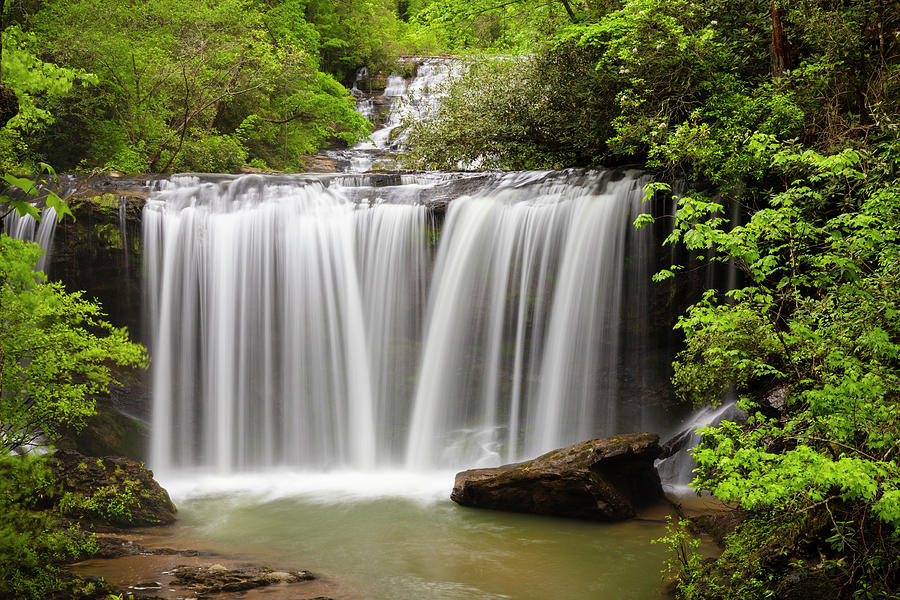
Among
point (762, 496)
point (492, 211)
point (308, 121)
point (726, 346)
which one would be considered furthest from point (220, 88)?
point (762, 496)

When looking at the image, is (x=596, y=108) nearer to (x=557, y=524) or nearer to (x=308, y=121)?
(x=557, y=524)

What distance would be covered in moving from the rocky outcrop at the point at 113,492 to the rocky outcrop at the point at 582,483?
13.6 ft

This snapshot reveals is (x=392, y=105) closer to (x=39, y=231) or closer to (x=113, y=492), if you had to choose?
(x=39, y=231)

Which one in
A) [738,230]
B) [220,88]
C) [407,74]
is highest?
[407,74]

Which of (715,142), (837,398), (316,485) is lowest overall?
(316,485)

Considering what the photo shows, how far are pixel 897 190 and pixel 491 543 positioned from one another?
553cm

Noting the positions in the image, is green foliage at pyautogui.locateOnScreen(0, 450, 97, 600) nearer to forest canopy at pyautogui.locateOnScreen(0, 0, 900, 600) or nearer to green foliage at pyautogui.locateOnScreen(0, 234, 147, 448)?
green foliage at pyautogui.locateOnScreen(0, 234, 147, 448)

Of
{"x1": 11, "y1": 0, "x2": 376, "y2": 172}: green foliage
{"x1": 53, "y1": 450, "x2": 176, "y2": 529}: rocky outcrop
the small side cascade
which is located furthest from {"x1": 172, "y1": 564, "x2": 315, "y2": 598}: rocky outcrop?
{"x1": 11, "y1": 0, "x2": 376, "y2": 172}: green foliage

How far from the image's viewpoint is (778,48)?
9672 millimetres

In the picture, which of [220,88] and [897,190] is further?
[220,88]

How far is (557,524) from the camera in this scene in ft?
26.5

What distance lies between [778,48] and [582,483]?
23.5 feet

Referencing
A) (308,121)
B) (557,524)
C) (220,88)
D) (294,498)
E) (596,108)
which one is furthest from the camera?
(308,121)

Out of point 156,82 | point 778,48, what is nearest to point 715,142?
point 778,48
